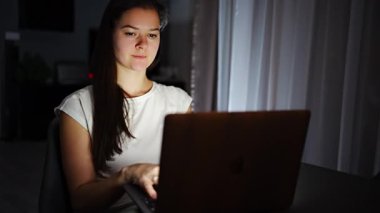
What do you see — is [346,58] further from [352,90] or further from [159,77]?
[159,77]

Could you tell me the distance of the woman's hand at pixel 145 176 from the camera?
72 cm

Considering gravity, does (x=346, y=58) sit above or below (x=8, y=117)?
above

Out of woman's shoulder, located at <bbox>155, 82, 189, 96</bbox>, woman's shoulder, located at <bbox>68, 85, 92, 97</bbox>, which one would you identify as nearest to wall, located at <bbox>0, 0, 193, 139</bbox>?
woman's shoulder, located at <bbox>155, 82, 189, 96</bbox>

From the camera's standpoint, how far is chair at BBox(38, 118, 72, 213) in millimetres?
926

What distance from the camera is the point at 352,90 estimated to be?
205 centimetres

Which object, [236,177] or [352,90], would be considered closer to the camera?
[236,177]

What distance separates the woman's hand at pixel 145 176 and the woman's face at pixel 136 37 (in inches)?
13.6

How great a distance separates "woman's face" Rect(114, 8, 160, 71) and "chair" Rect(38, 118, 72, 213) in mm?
255

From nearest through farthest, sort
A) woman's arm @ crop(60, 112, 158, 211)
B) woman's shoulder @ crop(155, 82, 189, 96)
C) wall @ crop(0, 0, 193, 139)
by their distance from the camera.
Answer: woman's arm @ crop(60, 112, 158, 211) < woman's shoulder @ crop(155, 82, 189, 96) < wall @ crop(0, 0, 193, 139)

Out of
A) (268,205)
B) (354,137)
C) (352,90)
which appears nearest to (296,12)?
(352,90)

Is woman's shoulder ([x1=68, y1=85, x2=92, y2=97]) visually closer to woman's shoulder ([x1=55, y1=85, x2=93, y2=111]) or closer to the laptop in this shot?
woman's shoulder ([x1=55, y1=85, x2=93, y2=111])

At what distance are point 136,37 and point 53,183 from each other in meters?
0.42

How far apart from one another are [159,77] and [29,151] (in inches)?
63.7

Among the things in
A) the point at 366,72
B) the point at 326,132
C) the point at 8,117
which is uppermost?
the point at 366,72
